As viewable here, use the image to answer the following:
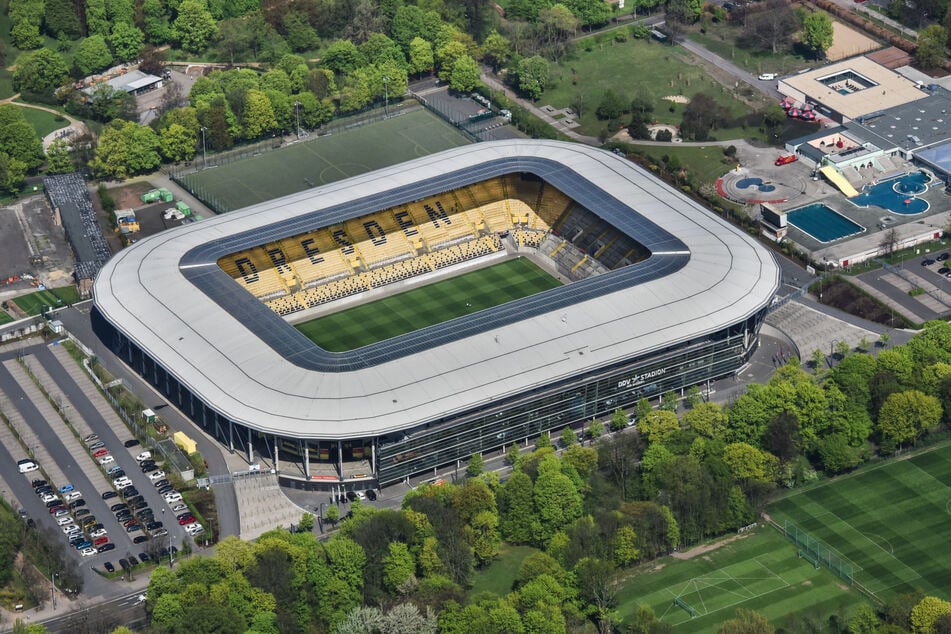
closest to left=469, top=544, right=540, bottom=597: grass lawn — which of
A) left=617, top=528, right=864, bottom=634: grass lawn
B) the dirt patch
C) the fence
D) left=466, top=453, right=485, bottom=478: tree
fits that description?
left=617, top=528, right=864, bottom=634: grass lawn

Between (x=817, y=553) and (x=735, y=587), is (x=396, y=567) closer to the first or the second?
(x=735, y=587)

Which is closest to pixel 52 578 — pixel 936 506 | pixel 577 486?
pixel 577 486

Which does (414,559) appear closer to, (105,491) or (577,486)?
(577,486)

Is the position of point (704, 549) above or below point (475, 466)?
below

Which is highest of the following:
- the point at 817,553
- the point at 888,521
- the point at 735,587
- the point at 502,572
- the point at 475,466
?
the point at 475,466

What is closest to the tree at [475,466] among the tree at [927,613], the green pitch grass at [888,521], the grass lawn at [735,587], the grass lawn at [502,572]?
the grass lawn at [502,572]

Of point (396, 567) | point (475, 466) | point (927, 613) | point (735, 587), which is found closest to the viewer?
point (927, 613)

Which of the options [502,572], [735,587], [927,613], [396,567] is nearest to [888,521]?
[735,587]
